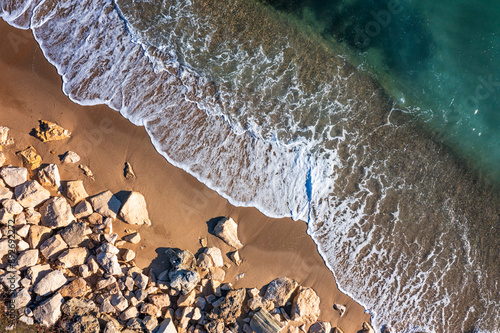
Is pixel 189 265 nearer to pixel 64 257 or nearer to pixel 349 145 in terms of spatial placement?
pixel 64 257

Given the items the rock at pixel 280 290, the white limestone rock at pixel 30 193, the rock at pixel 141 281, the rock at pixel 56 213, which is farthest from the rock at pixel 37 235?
the rock at pixel 280 290

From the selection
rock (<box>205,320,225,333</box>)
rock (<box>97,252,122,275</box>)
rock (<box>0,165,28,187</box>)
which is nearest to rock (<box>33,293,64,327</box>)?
rock (<box>97,252,122,275</box>)

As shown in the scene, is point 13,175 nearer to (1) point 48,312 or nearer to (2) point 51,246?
(2) point 51,246

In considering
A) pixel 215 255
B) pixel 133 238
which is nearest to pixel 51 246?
pixel 133 238

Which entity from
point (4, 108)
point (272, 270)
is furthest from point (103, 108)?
point (272, 270)

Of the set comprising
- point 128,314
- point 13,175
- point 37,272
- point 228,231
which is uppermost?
point 228,231

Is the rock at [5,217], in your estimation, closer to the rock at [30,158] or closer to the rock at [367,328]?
the rock at [30,158]
